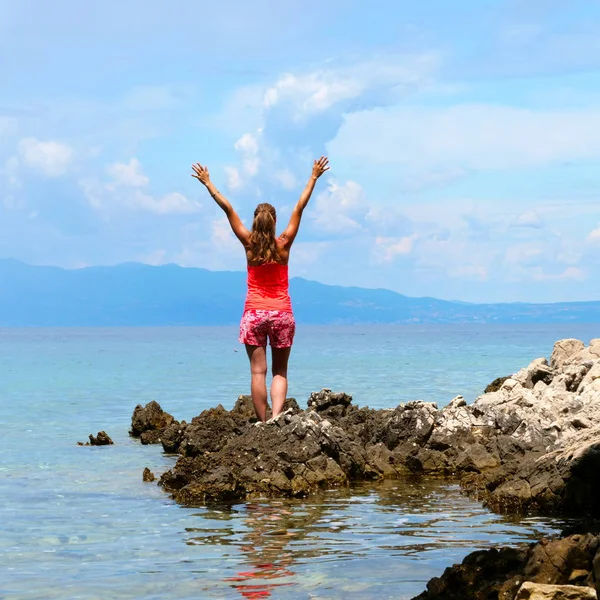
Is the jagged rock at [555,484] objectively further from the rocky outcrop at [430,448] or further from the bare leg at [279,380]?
the bare leg at [279,380]

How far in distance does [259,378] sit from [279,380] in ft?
0.78

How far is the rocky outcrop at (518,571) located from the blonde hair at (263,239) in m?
6.36

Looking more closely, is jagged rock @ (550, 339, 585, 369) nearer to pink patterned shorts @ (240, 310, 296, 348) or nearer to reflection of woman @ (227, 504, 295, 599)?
pink patterned shorts @ (240, 310, 296, 348)

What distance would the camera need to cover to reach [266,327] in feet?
39.1

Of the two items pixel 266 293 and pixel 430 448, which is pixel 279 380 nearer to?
pixel 266 293

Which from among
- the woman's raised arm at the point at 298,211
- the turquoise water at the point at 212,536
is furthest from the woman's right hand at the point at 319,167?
the turquoise water at the point at 212,536

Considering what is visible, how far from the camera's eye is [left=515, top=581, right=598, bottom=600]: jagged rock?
17.3 feet

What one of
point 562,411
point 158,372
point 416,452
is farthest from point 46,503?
point 158,372


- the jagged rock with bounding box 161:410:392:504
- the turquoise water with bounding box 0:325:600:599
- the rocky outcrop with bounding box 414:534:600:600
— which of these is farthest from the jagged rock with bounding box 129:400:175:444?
the rocky outcrop with bounding box 414:534:600:600

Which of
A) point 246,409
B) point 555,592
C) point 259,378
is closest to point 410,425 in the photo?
point 259,378

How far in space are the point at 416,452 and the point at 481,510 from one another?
260 centimetres

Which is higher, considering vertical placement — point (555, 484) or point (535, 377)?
point (535, 377)

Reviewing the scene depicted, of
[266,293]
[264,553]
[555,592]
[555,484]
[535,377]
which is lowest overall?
[264,553]

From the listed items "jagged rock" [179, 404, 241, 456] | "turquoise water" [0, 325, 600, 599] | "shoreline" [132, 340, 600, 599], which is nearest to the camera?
"turquoise water" [0, 325, 600, 599]
